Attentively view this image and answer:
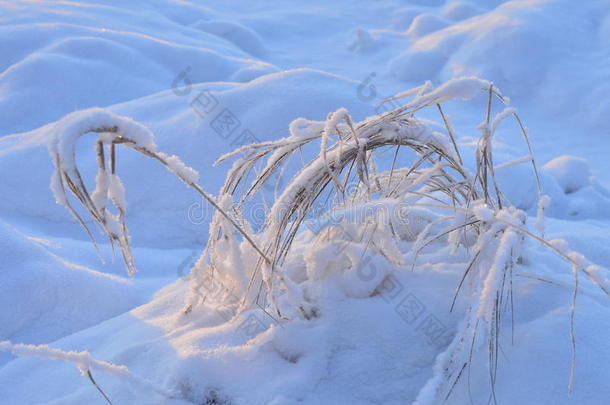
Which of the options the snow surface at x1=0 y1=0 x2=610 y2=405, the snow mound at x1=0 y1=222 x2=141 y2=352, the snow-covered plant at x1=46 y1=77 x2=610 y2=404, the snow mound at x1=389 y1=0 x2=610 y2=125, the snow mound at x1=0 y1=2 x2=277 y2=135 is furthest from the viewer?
the snow mound at x1=389 y1=0 x2=610 y2=125

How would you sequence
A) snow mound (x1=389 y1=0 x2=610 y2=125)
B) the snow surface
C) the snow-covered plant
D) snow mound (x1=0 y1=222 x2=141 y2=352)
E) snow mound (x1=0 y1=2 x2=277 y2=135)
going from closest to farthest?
the snow-covered plant → the snow surface → snow mound (x1=0 y1=222 x2=141 y2=352) → snow mound (x1=0 y1=2 x2=277 y2=135) → snow mound (x1=389 y1=0 x2=610 y2=125)

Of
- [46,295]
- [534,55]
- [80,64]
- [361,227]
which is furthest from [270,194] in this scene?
[534,55]

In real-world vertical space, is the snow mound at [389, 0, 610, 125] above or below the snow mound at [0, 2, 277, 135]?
below

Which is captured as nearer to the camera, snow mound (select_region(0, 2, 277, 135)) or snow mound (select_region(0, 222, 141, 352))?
snow mound (select_region(0, 222, 141, 352))

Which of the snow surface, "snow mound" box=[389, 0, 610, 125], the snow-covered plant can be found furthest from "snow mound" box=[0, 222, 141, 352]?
"snow mound" box=[389, 0, 610, 125]

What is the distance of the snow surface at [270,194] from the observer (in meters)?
0.81

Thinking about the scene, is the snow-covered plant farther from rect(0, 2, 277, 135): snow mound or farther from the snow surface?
rect(0, 2, 277, 135): snow mound

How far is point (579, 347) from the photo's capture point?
2.59 feet

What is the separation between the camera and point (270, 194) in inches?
86.1

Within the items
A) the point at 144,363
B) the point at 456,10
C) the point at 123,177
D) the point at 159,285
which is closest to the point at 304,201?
the point at 144,363

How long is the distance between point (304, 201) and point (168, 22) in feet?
16.4

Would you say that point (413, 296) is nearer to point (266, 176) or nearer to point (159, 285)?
point (266, 176)

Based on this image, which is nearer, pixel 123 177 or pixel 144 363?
pixel 144 363

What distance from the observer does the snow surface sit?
808 mm
